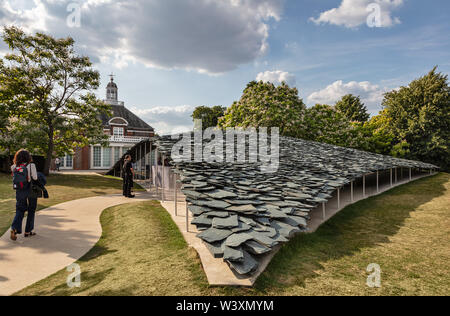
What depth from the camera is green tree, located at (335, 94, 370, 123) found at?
131 ft

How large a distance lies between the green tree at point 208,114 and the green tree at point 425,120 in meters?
33.3

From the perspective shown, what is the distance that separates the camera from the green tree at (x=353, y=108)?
39.9m

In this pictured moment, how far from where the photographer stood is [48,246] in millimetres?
5625

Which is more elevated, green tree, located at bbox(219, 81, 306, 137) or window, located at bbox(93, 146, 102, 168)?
green tree, located at bbox(219, 81, 306, 137)

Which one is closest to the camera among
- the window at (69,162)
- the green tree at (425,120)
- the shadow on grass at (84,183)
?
the shadow on grass at (84,183)

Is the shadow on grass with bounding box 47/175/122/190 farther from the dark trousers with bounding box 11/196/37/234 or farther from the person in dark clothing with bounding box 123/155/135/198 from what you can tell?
the dark trousers with bounding box 11/196/37/234

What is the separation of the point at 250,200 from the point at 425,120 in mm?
27880
